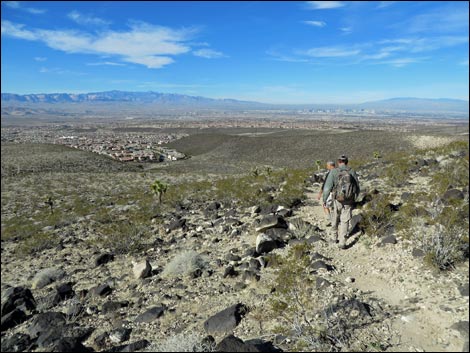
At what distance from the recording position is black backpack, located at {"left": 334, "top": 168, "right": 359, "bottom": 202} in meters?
7.12

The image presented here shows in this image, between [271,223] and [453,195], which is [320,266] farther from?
[453,195]

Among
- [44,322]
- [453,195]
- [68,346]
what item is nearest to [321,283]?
[68,346]

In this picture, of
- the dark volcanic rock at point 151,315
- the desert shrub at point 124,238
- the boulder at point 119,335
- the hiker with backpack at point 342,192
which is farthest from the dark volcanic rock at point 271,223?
the boulder at point 119,335

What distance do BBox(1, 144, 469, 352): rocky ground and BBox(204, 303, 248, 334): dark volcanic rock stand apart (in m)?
0.02

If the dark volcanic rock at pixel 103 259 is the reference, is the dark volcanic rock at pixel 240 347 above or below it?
above

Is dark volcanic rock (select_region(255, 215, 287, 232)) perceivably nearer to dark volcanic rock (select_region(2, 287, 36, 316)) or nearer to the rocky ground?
the rocky ground

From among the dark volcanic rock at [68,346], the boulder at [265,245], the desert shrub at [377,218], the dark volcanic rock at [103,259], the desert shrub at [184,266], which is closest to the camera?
the dark volcanic rock at [68,346]

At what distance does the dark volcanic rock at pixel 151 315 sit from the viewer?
585 centimetres

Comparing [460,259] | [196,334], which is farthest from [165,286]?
[460,259]

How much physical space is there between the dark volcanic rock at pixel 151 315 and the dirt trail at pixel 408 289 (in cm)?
342

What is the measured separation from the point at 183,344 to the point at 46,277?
17.2 ft

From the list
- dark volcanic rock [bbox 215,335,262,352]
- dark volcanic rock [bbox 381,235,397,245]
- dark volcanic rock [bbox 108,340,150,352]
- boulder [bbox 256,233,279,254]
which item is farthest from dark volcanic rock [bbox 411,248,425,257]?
dark volcanic rock [bbox 108,340,150,352]

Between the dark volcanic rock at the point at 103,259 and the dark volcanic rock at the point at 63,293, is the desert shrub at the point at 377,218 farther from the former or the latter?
the dark volcanic rock at the point at 63,293

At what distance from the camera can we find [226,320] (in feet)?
17.7
